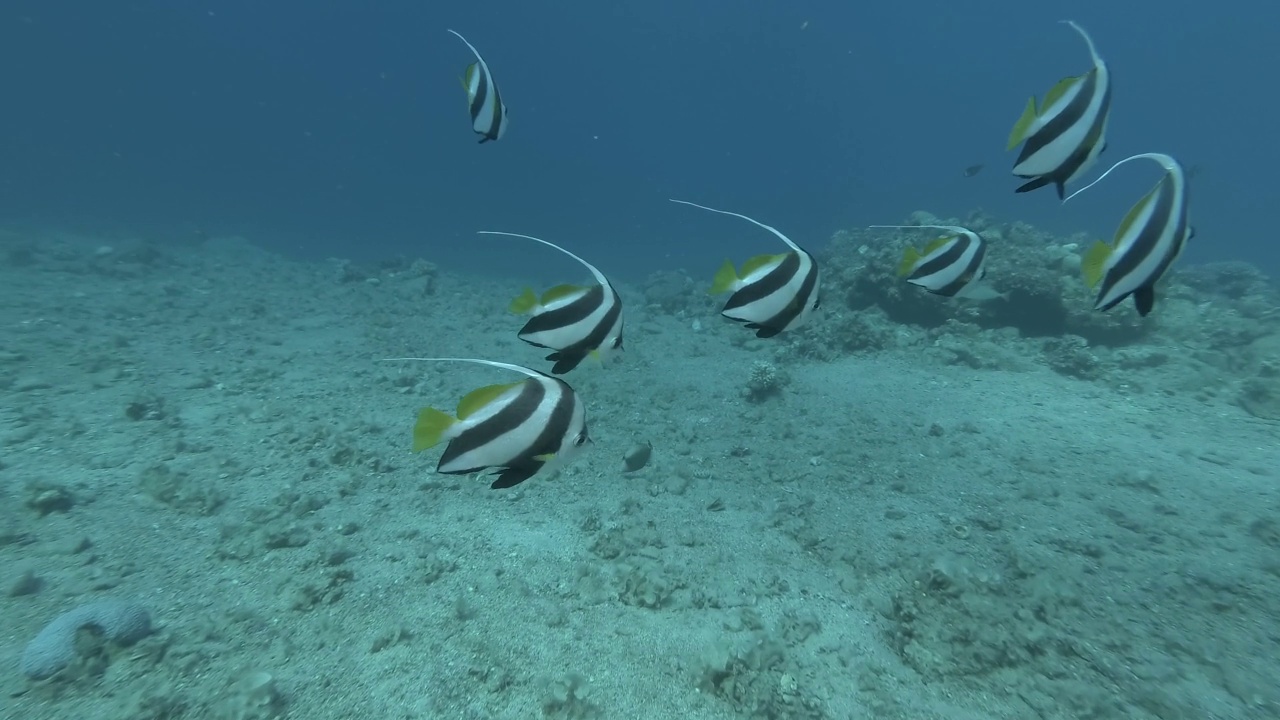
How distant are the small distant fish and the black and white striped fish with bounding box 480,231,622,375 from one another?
2.28m

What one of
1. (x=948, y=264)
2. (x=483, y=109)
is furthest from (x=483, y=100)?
(x=948, y=264)

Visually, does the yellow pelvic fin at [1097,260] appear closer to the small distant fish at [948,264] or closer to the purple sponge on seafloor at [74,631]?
the small distant fish at [948,264]

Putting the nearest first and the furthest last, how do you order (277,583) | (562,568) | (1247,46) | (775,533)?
(277,583) < (562,568) < (775,533) < (1247,46)

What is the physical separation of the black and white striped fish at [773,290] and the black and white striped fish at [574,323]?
0.66 m

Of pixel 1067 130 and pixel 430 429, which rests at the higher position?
pixel 1067 130

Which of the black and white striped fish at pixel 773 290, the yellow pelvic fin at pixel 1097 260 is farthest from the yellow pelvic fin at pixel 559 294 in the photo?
the yellow pelvic fin at pixel 1097 260

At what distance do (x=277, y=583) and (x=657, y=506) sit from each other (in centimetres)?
360

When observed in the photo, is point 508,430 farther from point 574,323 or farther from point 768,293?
point 768,293

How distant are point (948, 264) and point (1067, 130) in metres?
1.12

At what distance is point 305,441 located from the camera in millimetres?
6969

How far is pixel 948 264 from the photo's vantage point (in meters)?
3.82

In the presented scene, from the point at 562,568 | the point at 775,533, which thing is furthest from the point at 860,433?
the point at 562,568

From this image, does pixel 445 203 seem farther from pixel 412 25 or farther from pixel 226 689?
pixel 226 689

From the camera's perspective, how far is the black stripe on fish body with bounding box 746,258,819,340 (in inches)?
123
